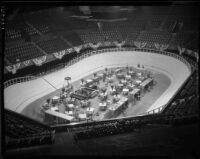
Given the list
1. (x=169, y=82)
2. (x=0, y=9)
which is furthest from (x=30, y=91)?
(x=169, y=82)

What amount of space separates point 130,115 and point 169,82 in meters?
1.69

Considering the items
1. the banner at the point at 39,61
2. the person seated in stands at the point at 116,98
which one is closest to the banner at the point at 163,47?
the person seated in stands at the point at 116,98

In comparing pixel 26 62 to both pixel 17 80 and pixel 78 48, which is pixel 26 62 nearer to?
pixel 17 80

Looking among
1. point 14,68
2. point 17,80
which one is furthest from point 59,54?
point 17,80

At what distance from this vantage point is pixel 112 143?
8.16m

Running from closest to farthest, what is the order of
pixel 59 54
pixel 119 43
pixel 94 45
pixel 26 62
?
pixel 94 45 → pixel 26 62 → pixel 59 54 → pixel 119 43

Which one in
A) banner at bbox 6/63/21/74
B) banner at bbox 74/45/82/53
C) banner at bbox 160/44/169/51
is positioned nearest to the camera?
banner at bbox 6/63/21/74

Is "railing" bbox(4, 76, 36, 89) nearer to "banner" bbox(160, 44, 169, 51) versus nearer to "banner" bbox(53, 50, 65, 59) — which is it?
"banner" bbox(53, 50, 65, 59)

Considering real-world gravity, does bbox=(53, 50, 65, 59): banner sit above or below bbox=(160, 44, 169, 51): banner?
below

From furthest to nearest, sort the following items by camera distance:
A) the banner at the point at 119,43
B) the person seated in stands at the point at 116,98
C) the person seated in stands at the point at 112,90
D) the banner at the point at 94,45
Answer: the person seated in stands at the point at 112,90 → the person seated in stands at the point at 116,98 → the banner at the point at 119,43 → the banner at the point at 94,45

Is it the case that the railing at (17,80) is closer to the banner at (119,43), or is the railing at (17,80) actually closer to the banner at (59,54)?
the banner at (59,54)

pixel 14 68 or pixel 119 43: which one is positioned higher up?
pixel 119 43

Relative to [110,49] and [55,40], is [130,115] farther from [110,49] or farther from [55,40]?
[55,40]

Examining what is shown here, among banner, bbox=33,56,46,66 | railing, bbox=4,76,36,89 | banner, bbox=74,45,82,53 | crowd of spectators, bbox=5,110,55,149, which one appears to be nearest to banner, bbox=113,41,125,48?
banner, bbox=74,45,82,53
